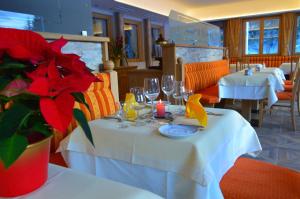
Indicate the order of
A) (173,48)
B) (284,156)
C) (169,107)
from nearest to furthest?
(169,107) → (284,156) → (173,48)

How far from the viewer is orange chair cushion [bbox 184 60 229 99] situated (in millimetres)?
3676

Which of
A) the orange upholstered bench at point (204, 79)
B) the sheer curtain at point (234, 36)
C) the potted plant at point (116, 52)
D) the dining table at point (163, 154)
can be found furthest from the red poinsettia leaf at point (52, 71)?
the sheer curtain at point (234, 36)

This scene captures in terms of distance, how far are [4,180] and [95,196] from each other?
0.74 ft

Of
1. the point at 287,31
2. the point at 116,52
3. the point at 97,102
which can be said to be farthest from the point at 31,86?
the point at 287,31

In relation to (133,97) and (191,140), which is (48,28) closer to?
(133,97)

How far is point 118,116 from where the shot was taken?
1454mm

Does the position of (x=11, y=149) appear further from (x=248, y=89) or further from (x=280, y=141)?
(x=248, y=89)

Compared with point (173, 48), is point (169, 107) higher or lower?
lower

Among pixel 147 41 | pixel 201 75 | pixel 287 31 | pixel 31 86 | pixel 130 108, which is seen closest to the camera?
pixel 31 86

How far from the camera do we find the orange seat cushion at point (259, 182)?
1.08m

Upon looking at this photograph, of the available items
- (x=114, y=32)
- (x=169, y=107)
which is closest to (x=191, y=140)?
(x=169, y=107)

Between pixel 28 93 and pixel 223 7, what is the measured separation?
967 centimetres

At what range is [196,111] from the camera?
123 centimetres

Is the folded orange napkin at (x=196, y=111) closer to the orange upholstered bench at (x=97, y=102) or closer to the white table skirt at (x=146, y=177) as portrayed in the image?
the white table skirt at (x=146, y=177)
